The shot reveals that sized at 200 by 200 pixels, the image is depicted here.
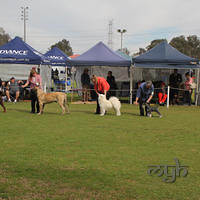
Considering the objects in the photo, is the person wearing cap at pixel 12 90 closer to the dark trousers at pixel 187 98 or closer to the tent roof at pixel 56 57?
the tent roof at pixel 56 57

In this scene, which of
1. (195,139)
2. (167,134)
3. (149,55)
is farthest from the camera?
Answer: (149,55)

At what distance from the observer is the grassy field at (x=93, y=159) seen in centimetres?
410

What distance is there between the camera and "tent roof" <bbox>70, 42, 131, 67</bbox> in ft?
56.4

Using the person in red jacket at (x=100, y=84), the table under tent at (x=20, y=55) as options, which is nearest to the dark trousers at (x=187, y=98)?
the person in red jacket at (x=100, y=84)

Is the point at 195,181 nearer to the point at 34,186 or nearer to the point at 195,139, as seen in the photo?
the point at 34,186

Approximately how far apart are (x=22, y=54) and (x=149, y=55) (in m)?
7.64

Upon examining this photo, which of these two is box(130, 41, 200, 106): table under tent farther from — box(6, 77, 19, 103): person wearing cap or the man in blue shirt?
box(6, 77, 19, 103): person wearing cap

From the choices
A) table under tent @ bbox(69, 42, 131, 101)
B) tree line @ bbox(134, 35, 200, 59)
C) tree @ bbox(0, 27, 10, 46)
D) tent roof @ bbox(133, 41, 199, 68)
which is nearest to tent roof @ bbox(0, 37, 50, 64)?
table under tent @ bbox(69, 42, 131, 101)

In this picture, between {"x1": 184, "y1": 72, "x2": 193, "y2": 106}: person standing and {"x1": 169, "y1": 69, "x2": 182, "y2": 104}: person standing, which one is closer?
{"x1": 184, "y1": 72, "x2": 193, "y2": 106}: person standing

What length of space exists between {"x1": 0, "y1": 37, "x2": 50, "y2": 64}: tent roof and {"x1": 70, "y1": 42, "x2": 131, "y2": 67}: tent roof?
85.8 inches

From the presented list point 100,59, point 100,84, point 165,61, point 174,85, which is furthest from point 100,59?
point 100,84

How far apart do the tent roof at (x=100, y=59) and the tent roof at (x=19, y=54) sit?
218 centimetres

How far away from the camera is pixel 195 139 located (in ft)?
24.9

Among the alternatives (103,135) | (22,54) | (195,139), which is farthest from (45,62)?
(195,139)
